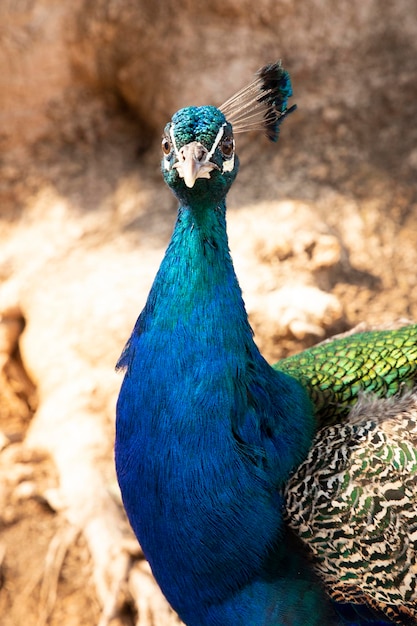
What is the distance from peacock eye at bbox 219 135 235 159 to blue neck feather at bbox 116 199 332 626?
14cm

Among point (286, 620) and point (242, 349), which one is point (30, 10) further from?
point (286, 620)

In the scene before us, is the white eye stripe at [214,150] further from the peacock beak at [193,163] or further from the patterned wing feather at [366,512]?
the patterned wing feather at [366,512]

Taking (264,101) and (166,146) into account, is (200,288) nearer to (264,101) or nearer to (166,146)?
(166,146)

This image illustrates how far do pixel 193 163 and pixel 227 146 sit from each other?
0.58 ft

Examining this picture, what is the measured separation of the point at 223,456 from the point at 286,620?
44cm

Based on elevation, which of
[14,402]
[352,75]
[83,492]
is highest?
[352,75]

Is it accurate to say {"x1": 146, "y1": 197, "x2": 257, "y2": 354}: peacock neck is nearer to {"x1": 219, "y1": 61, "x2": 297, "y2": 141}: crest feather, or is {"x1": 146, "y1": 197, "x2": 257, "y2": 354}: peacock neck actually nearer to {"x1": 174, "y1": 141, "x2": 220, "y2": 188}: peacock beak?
{"x1": 174, "y1": 141, "x2": 220, "y2": 188}: peacock beak

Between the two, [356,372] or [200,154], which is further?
[356,372]

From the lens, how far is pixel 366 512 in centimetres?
193

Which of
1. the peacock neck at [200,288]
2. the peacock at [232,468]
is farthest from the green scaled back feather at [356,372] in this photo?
the peacock neck at [200,288]

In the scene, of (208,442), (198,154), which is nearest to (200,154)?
(198,154)

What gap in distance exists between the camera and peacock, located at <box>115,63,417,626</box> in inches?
76.2

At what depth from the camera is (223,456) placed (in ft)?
6.41

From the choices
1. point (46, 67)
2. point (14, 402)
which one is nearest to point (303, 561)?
point (14, 402)
